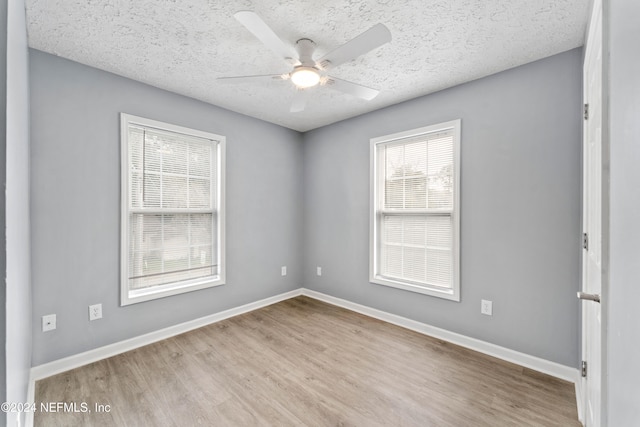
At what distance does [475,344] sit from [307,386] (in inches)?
63.7

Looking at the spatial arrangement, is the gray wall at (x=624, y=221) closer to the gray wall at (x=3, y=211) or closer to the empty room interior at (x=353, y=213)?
the empty room interior at (x=353, y=213)

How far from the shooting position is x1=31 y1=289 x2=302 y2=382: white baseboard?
2107 mm

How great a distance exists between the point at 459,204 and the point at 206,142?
9.24 feet

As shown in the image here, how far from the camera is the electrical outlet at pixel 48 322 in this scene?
2.10 metres

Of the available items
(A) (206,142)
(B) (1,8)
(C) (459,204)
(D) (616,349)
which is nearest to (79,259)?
(A) (206,142)

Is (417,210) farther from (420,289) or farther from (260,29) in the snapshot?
(260,29)

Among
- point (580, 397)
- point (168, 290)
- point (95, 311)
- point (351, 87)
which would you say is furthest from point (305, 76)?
point (580, 397)

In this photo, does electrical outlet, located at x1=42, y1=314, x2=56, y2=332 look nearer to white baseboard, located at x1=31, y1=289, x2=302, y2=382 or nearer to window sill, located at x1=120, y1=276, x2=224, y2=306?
white baseboard, located at x1=31, y1=289, x2=302, y2=382

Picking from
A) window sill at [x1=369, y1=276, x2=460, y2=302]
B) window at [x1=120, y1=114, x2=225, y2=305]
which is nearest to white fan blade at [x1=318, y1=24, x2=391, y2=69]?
window at [x1=120, y1=114, x2=225, y2=305]

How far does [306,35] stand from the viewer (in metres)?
1.91

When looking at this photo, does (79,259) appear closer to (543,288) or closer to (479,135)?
(479,135)

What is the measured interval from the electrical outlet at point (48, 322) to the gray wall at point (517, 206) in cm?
312

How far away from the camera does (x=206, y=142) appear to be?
10.3 ft

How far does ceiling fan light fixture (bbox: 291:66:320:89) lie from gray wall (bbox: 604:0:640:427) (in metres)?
1.55
